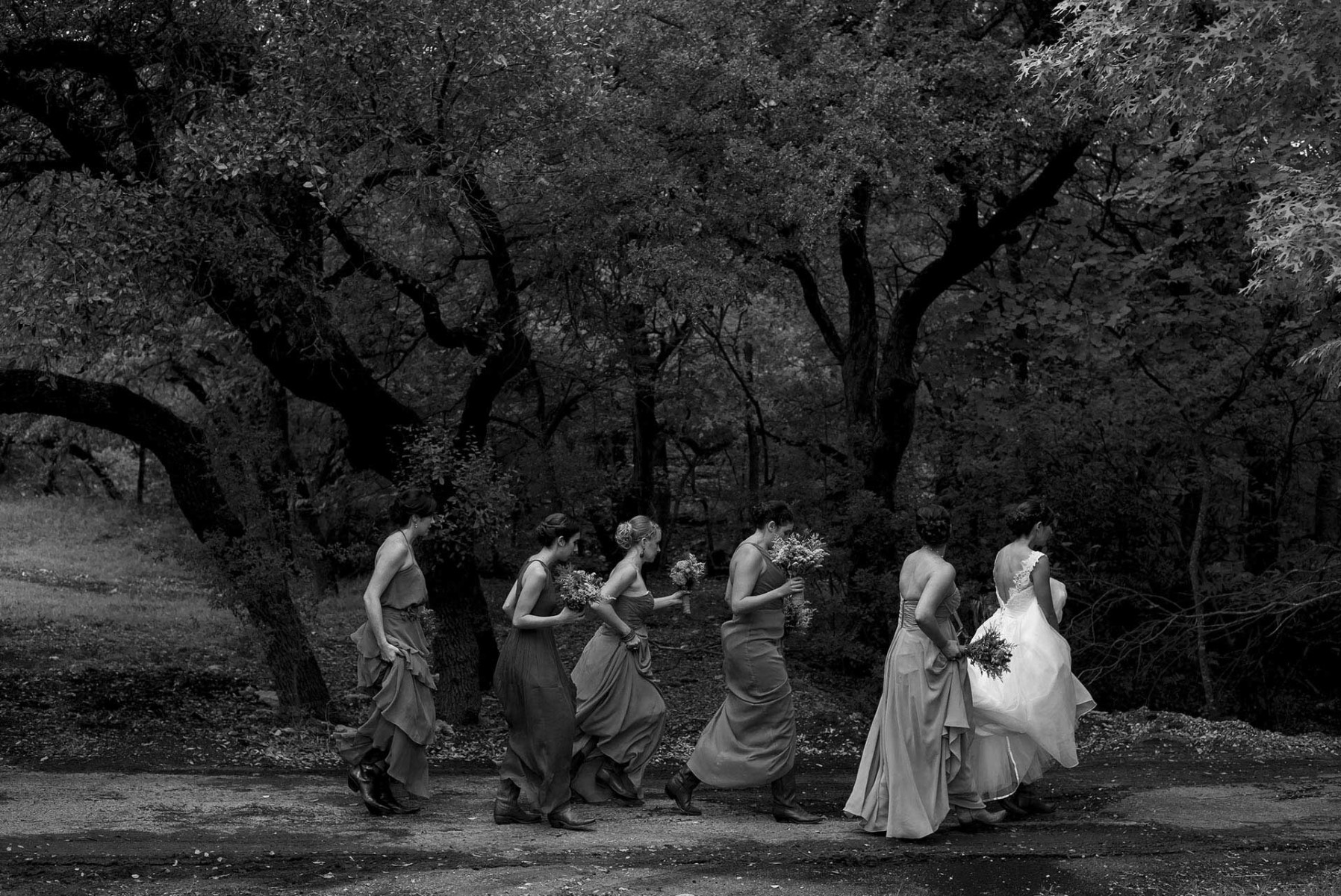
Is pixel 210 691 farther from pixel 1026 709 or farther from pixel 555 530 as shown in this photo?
pixel 1026 709

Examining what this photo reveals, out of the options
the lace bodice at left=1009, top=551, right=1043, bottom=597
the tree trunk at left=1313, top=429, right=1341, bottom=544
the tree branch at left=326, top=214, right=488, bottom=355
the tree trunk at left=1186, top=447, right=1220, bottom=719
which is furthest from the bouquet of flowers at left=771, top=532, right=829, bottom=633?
the tree trunk at left=1313, top=429, right=1341, bottom=544

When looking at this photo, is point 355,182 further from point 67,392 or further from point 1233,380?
point 1233,380

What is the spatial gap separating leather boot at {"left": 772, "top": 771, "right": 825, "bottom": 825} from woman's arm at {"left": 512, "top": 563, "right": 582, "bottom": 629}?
1804mm

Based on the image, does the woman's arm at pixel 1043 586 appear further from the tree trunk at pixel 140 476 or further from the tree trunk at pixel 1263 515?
the tree trunk at pixel 140 476

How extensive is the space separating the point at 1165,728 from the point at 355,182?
30.3 feet

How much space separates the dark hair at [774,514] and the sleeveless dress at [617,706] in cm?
125

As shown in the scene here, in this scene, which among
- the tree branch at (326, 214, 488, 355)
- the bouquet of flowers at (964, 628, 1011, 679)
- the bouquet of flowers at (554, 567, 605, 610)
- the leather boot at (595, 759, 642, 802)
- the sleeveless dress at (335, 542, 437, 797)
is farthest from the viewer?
the tree branch at (326, 214, 488, 355)

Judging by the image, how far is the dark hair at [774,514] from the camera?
8.81 metres

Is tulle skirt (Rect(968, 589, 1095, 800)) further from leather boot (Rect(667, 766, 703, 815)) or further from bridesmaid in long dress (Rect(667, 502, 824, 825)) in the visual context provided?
leather boot (Rect(667, 766, 703, 815))

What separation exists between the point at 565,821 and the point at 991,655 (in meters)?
2.87

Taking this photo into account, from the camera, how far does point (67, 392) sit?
500 inches

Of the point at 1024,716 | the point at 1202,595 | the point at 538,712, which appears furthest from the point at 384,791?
the point at 1202,595

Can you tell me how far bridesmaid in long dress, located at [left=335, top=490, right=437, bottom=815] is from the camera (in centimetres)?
890

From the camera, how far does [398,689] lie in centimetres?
893
